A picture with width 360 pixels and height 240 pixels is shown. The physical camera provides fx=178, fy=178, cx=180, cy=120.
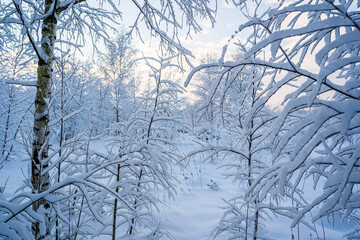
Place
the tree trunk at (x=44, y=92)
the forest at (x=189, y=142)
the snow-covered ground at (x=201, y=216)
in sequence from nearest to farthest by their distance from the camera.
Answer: the forest at (x=189, y=142) < the tree trunk at (x=44, y=92) < the snow-covered ground at (x=201, y=216)

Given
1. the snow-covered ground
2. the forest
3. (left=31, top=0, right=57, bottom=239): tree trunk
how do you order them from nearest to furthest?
1. the forest
2. (left=31, top=0, right=57, bottom=239): tree trunk
3. the snow-covered ground

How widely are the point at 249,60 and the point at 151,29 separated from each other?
2281 mm

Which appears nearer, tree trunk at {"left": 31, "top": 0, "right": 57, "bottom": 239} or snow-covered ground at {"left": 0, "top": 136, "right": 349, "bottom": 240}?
tree trunk at {"left": 31, "top": 0, "right": 57, "bottom": 239}

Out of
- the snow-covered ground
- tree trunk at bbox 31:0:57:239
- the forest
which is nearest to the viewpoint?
the forest

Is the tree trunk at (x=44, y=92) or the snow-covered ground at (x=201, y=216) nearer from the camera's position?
the tree trunk at (x=44, y=92)

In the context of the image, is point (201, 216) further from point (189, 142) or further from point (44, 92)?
point (44, 92)

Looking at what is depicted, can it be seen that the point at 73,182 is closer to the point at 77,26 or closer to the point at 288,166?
the point at 288,166

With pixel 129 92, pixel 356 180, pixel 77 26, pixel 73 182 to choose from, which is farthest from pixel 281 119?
pixel 129 92

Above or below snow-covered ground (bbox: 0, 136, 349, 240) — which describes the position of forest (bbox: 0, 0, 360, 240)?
above

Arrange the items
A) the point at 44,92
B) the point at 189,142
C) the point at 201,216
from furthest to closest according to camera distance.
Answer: the point at 201,216 → the point at 189,142 → the point at 44,92

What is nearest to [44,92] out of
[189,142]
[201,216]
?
[189,142]

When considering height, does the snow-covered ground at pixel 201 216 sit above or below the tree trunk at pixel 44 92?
below

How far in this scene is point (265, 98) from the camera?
1.01 meters

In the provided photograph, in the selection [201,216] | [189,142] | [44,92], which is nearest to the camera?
[44,92]
